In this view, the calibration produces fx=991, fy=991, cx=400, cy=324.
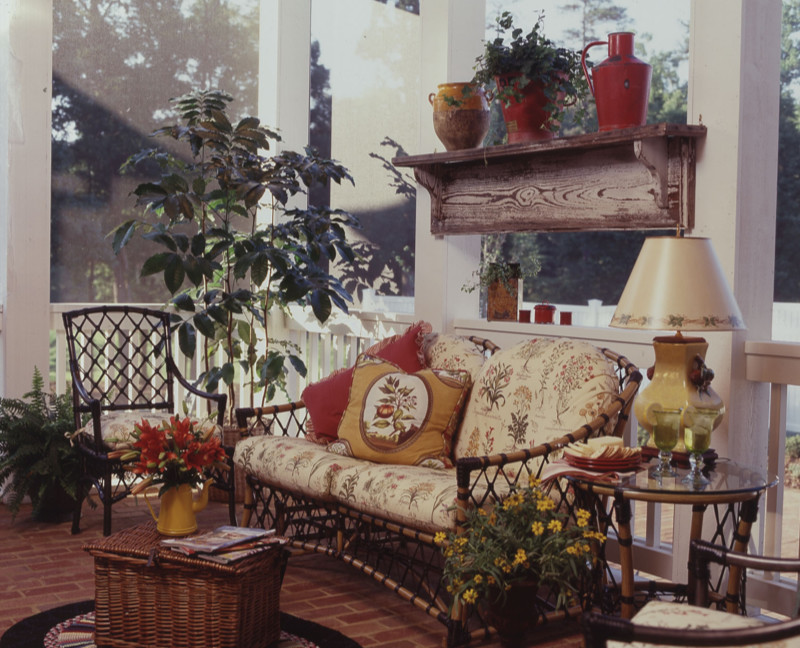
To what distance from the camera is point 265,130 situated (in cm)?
485

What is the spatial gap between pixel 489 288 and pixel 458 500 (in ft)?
4.72

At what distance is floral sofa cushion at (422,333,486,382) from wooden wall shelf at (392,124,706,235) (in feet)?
1.66

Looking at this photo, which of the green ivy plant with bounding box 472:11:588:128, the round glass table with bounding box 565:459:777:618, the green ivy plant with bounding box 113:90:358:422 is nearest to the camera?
the round glass table with bounding box 565:459:777:618

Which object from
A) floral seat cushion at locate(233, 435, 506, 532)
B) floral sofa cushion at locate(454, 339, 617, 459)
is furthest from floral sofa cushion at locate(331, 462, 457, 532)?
floral sofa cushion at locate(454, 339, 617, 459)

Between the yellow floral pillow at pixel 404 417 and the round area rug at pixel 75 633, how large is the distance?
26.5 inches

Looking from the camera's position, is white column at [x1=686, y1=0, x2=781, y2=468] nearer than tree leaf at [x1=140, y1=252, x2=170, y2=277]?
Yes

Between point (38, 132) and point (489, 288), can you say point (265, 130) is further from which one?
point (489, 288)

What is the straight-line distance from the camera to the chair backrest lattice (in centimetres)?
479

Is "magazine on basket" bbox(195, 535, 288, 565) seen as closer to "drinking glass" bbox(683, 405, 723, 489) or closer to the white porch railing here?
"drinking glass" bbox(683, 405, 723, 489)

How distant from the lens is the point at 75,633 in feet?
10.4

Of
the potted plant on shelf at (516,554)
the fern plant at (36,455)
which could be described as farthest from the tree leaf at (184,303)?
the potted plant on shelf at (516,554)

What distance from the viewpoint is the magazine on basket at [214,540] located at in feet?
9.55

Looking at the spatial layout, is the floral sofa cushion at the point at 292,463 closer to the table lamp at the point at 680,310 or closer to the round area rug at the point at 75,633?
the round area rug at the point at 75,633

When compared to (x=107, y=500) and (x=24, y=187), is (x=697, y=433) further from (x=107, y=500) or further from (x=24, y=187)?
(x=24, y=187)
